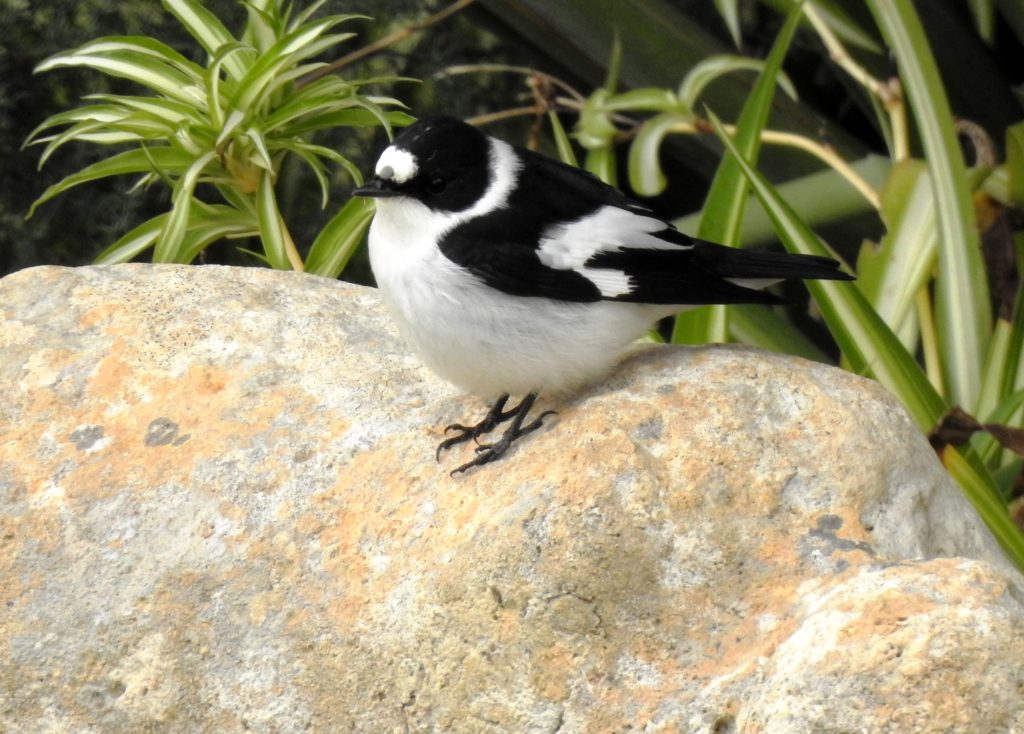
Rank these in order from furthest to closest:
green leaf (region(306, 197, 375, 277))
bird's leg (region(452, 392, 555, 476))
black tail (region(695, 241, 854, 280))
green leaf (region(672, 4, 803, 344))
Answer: green leaf (region(306, 197, 375, 277)) < green leaf (region(672, 4, 803, 344)) < black tail (region(695, 241, 854, 280)) < bird's leg (region(452, 392, 555, 476))

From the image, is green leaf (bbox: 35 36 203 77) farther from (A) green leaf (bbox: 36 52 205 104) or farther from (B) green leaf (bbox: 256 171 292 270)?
(B) green leaf (bbox: 256 171 292 270)

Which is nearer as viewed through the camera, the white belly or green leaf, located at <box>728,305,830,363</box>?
the white belly

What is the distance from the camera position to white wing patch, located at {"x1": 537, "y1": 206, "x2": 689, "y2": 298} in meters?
2.32

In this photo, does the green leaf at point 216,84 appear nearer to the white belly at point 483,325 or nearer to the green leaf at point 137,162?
the green leaf at point 137,162

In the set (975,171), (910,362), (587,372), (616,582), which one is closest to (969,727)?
(616,582)

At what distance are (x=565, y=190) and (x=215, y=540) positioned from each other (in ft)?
2.80

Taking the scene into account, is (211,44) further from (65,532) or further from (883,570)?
(883,570)

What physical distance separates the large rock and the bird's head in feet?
1.20

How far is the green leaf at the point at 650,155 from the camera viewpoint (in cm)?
361

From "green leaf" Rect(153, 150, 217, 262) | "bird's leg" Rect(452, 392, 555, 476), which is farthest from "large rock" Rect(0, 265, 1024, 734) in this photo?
"green leaf" Rect(153, 150, 217, 262)

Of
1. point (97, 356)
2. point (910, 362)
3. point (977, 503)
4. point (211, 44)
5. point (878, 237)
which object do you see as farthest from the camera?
point (878, 237)

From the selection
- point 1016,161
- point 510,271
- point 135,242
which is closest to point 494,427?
point 510,271

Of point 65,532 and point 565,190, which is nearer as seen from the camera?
point 65,532

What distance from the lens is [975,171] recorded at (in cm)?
359
